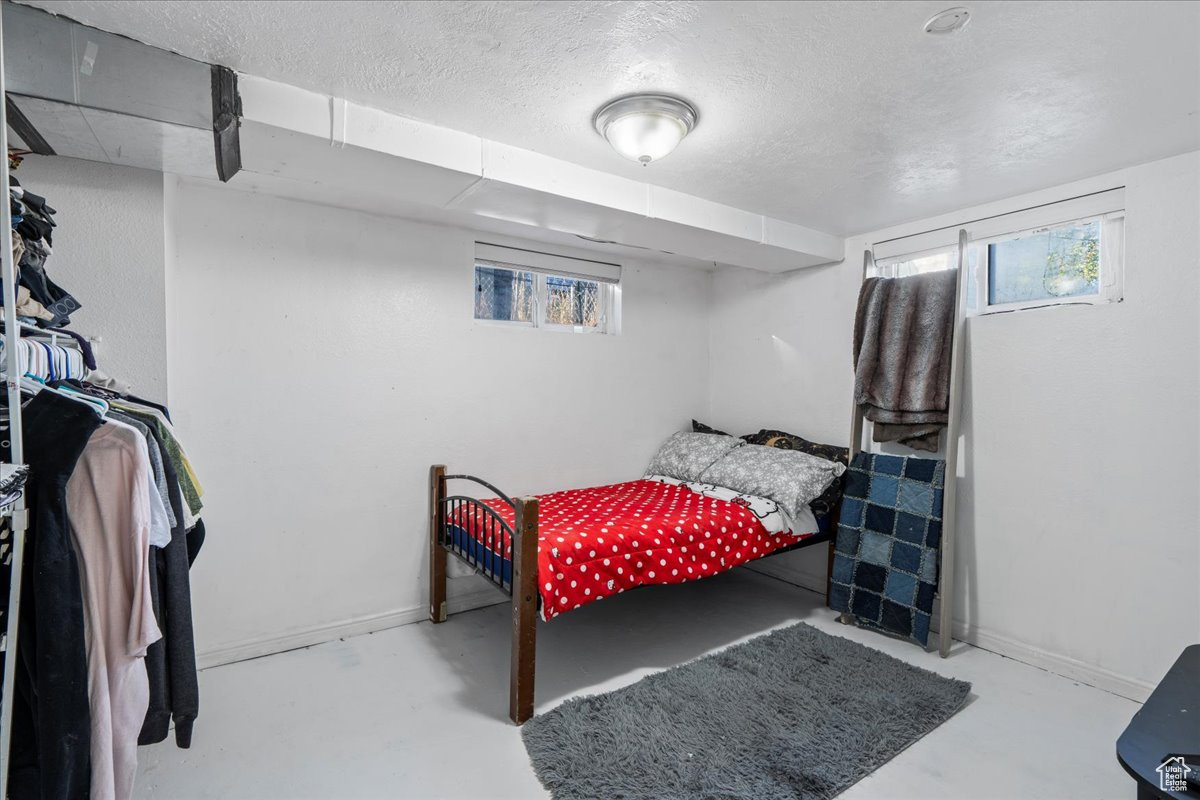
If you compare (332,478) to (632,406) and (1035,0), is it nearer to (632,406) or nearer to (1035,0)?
(632,406)

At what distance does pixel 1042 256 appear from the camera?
279 cm

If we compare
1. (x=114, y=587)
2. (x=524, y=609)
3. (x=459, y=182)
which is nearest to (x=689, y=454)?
(x=524, y=609)

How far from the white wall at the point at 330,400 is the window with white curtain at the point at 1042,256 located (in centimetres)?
220

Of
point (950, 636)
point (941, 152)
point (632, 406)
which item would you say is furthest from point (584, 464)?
point (941, 152)

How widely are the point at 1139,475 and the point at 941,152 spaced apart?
5.15 feet

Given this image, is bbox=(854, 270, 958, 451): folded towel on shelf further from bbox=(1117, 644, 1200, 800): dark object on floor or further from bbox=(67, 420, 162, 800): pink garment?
bbox=(67, 420, 162, 800): pink garment

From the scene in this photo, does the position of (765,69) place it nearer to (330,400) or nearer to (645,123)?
(645,123)

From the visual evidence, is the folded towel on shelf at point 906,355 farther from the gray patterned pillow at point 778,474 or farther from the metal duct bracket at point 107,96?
the metal duct bracket at point 107,96

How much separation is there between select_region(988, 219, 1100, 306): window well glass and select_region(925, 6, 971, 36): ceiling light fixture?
169 centimetres

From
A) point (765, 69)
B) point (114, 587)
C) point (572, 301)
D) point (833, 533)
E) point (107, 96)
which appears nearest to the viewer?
point (114, 587)

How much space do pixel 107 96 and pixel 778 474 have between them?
10.2ft

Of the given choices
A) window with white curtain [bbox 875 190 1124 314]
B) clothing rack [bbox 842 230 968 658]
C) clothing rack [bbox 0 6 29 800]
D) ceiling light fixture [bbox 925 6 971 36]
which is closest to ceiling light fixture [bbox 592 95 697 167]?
ceiling light fixture [bbox 925 6 971 36]

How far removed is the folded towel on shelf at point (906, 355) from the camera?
293 centimetres

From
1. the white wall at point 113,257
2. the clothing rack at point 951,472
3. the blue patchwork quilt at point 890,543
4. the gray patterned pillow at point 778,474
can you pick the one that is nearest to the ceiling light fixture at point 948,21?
the clothing rack at point 951,472
